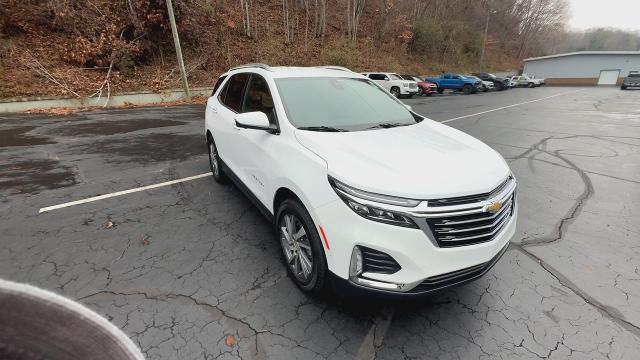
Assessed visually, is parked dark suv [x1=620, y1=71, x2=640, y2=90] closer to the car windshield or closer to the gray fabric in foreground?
the car windshield

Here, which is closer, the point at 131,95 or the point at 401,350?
the point at 401,350

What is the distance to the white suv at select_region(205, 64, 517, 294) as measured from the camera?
2.01m

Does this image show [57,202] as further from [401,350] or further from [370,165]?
[401,350]

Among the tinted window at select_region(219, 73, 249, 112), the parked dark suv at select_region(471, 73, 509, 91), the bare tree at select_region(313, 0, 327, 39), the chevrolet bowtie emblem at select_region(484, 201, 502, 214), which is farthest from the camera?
the parked dark suv at select_region(471, 73, 509, 91)

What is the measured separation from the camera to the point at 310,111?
122 inches

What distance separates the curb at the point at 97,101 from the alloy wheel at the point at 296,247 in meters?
14.6

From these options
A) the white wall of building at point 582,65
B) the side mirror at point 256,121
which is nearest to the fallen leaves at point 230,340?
the side mirror at point 256,121

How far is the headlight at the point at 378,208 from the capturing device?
1995 mm

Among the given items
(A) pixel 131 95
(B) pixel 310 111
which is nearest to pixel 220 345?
(B) pixel 310 111

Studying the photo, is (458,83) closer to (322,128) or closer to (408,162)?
(322,128)

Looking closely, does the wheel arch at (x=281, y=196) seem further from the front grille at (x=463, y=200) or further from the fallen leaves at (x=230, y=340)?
the fallen leaves at (x=230, y=340)

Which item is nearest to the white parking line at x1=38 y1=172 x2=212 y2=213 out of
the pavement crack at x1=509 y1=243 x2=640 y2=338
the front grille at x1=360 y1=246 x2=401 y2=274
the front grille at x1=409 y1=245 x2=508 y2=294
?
the front grille at x1=360 y1=246 x2=401 y2=274

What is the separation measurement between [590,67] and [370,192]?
6485 cm

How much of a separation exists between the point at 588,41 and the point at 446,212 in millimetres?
113983
